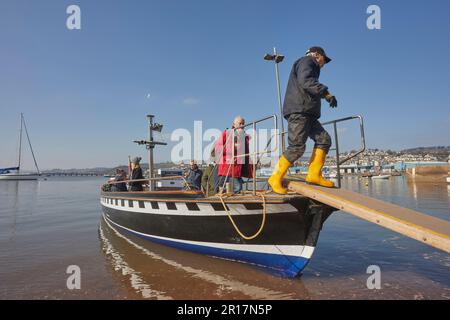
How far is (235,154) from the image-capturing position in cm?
600

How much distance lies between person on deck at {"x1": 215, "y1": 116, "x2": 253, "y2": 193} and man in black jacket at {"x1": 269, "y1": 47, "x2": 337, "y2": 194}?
4.25 feet

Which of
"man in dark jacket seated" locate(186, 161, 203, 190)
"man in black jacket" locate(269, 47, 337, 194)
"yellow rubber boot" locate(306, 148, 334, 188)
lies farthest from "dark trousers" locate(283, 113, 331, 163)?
"man in dark jacket seated" locate(186, 161, 203, 190)

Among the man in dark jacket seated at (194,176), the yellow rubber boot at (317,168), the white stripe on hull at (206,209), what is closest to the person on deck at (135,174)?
the man in dark jacket seated at (194,176)

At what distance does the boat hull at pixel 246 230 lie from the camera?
4.72m

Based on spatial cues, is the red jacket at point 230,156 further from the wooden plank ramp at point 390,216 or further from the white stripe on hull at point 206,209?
the wooden plank ramp at point 390,216

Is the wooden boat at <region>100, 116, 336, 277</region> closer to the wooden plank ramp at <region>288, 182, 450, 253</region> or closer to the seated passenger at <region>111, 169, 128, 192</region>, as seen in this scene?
the wooden plank ramp at <region>288, 182, 450, 253</region>

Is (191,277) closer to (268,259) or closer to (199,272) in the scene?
(199,272)

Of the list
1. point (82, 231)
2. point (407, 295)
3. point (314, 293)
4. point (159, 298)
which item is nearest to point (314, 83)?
point (314, 293)

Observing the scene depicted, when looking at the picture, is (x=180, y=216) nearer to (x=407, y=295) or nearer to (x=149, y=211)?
(x=149, y=211)

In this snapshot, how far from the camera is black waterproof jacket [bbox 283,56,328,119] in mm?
4223

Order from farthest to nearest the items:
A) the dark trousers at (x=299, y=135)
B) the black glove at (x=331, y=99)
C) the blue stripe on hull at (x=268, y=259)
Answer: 1. the blue stripe on hull at (x=268, y=259)
2. the dark trousers at (x=299, y=135)
3. the black glove at (x=331, y=99)

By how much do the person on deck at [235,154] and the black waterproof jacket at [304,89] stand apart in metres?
1.32

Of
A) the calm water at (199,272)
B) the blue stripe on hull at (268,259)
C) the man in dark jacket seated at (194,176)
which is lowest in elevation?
the calm water at (199,272)
